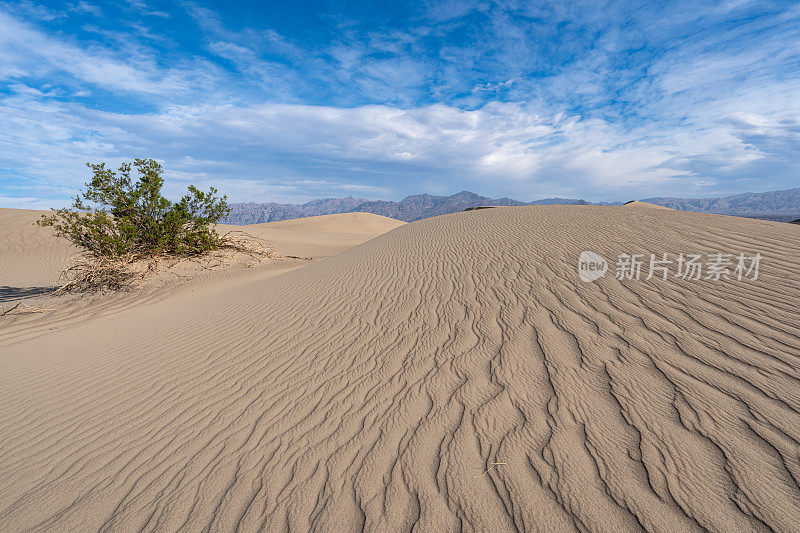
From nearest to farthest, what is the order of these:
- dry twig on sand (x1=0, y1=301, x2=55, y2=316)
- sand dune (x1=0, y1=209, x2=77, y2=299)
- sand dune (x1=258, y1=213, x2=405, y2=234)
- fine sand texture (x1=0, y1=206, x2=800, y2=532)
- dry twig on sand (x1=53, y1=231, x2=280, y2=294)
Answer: fine sand texture (x1=0, y1=206, x2=800, y2=532) → dry twig on sand (x1=0, y1=301, x2=55, y2=316) → dry twig on sand (x1=53, y1=231, x2=280, y2=294) → sand dune (x1=0, y1=209, x2=77, y2=299) → sand dune (x1=258, y1=213, x2=405, y2=234)

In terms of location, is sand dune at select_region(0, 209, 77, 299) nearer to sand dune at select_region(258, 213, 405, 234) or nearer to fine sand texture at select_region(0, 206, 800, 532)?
fine sand texture at select_region(0, 206, 800, 532)

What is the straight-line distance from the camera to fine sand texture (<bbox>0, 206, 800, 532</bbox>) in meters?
A: 2.05

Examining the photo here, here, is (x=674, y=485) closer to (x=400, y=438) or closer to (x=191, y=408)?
(x=400, y=438)

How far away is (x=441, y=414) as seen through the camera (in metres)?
2.82

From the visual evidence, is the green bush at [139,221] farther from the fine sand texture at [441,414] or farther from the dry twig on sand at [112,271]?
the fine sand texture at [441,414]

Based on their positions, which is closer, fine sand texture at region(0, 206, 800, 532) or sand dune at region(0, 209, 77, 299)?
fine sand texture at region(0, 206, 800, 532)

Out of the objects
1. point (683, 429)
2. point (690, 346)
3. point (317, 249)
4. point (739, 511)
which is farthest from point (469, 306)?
point (317, 249)

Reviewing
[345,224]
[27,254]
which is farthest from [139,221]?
[345,224]

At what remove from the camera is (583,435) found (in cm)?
241

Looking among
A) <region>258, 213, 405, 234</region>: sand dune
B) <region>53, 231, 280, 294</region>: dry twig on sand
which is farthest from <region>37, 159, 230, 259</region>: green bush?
<region>258, 213, 405, 234</region>: sand dune

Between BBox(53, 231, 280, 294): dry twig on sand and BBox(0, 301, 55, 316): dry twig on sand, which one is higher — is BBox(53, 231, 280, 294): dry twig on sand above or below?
above

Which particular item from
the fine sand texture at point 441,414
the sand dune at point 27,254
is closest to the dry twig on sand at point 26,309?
the fine sand texture at point 441,414

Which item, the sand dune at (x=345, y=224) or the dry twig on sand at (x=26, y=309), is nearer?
the dry twig on sand at (x=26, y=309)

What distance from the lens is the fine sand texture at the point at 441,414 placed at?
80.7 inches
